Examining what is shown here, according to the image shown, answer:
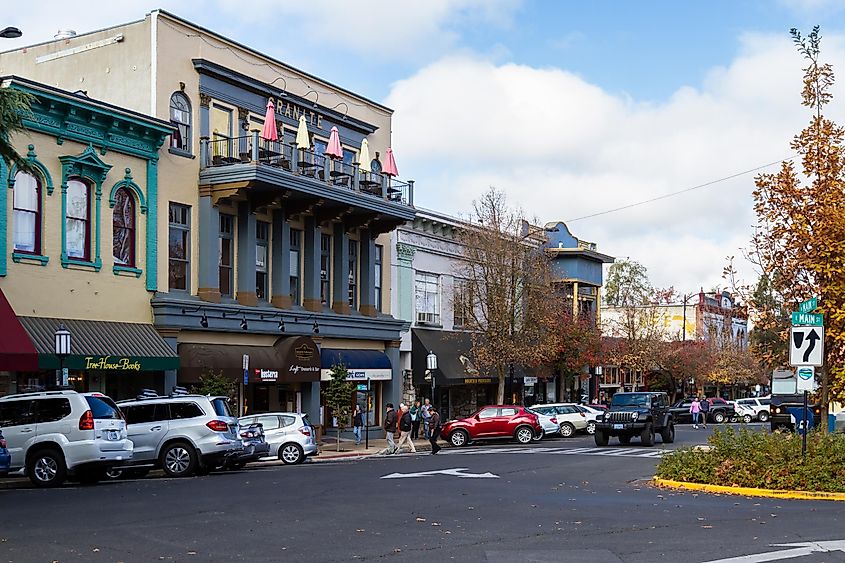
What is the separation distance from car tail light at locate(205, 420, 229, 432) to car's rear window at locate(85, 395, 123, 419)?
2482mm

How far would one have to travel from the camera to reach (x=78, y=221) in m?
30.5

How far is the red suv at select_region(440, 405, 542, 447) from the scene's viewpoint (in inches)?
1574

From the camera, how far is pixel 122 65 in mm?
33719

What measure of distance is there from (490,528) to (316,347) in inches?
980

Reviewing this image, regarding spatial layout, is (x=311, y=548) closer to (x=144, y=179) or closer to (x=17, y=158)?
(x=17, y=158)

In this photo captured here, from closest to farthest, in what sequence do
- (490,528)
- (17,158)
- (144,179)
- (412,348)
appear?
(490,528) → (17,158) → (144,179) → (412,348)

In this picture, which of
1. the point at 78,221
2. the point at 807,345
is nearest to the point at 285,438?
the point at 78,221

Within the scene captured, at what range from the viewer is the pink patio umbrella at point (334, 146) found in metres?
38.8

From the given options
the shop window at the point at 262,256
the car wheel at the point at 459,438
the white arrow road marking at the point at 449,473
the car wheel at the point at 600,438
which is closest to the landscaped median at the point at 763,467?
the white arrow road marking at the point at 449,473

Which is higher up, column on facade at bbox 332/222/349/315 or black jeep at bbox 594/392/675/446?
column on facade at bbox 332/222/349/315

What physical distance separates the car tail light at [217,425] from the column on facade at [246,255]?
12.2 meters

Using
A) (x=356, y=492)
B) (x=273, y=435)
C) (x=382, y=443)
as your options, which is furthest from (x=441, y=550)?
(x=382, y=443)

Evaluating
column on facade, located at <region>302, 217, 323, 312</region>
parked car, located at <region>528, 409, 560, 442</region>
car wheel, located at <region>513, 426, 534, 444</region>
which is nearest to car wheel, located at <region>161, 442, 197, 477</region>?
column on facade, located at <region>302, 217, 323, 312</region>

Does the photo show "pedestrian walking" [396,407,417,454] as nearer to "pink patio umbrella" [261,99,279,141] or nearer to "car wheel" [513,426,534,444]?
"car wheel" [513,426,534,444]
